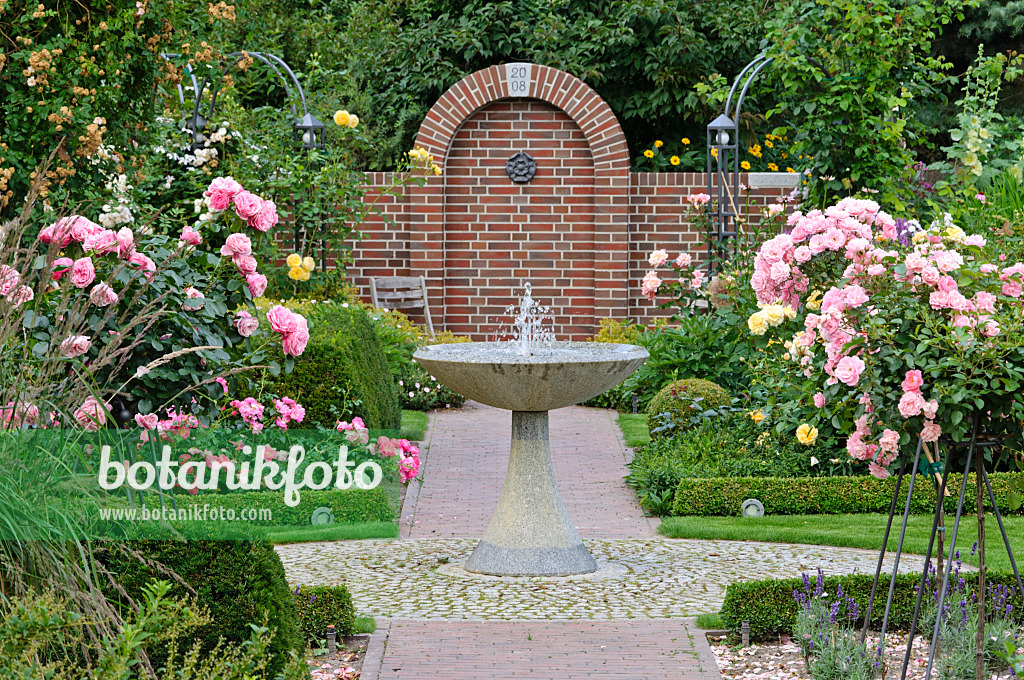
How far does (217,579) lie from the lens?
3.27 meters

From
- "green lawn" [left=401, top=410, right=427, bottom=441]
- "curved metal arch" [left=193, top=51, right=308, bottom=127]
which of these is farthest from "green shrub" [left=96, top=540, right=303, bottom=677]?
"curved metal arch" [left=193, top=51, right=308, bottom=127]

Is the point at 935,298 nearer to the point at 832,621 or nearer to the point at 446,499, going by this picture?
the point at 832,621

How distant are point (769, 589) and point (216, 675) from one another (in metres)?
2.15

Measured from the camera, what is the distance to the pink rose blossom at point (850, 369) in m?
3.28

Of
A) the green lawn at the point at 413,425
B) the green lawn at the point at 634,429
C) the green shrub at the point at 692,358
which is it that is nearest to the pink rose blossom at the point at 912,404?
the green lawn at the point at 634,429

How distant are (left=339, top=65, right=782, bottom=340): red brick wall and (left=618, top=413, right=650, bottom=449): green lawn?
2.36 m

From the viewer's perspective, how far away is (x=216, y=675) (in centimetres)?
254

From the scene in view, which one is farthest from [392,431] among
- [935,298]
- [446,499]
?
[935,298]

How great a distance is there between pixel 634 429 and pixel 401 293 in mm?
3524

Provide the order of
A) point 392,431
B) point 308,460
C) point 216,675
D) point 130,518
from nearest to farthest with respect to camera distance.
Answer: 1. point 216,675
2. point 130,518
3. point 308,460
4. point 392,431

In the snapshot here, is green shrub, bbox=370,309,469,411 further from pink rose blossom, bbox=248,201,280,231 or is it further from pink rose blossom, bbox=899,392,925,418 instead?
pink rose blossom, bbox=899,392,925,418

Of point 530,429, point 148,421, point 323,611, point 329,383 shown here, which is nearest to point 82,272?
point 148,421

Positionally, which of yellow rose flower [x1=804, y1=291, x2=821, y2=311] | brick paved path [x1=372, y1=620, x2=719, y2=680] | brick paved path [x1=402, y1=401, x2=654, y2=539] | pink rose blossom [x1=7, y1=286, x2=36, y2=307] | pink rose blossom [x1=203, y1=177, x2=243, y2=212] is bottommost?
brick paved path [x1=372, y1=620, x2=719, y2=680]

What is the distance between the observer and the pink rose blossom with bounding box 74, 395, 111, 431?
313 cm
